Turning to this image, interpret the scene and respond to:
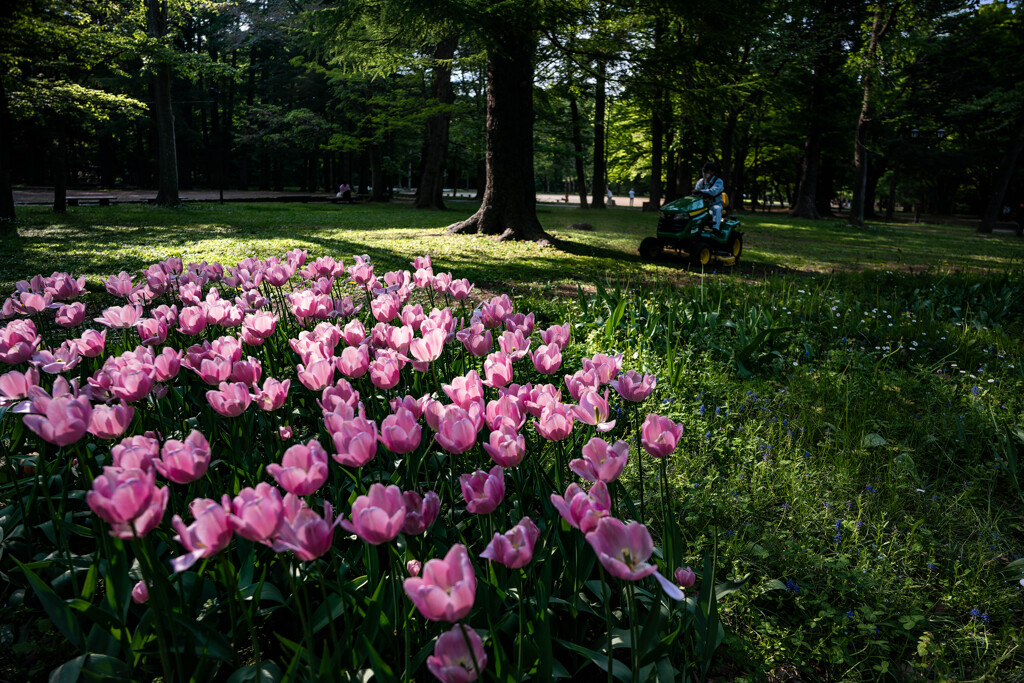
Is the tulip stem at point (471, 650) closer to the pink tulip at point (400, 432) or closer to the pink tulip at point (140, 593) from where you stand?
the pink tulip at point (400, 432)

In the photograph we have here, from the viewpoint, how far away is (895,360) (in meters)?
4.42

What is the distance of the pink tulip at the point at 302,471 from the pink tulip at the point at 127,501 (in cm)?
20

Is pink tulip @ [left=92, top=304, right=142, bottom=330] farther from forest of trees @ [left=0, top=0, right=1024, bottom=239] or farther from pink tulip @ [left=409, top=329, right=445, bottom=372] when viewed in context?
forest of trees @ [left=0, top=0, right=1024, bottom=239]

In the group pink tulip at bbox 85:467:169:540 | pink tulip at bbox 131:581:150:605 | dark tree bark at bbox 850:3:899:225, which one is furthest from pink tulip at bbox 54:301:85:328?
dark tree bark at bbox 850:3:899:225

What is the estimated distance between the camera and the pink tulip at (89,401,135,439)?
1.40 meters

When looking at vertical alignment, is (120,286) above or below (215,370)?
above

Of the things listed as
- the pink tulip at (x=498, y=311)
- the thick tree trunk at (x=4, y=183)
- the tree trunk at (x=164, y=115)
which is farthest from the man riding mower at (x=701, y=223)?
the tree trunk at (x=164, y=115)

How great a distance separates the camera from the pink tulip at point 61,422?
1.31 meters

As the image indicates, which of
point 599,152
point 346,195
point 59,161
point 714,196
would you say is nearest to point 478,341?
point 714,196

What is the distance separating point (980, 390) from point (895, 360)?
77 centimetres

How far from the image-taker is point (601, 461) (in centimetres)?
139

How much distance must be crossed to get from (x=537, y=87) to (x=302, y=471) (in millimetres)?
13855

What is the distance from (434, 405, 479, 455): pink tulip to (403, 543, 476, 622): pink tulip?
1.35 feet

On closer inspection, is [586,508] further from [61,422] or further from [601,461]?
[61,422]
